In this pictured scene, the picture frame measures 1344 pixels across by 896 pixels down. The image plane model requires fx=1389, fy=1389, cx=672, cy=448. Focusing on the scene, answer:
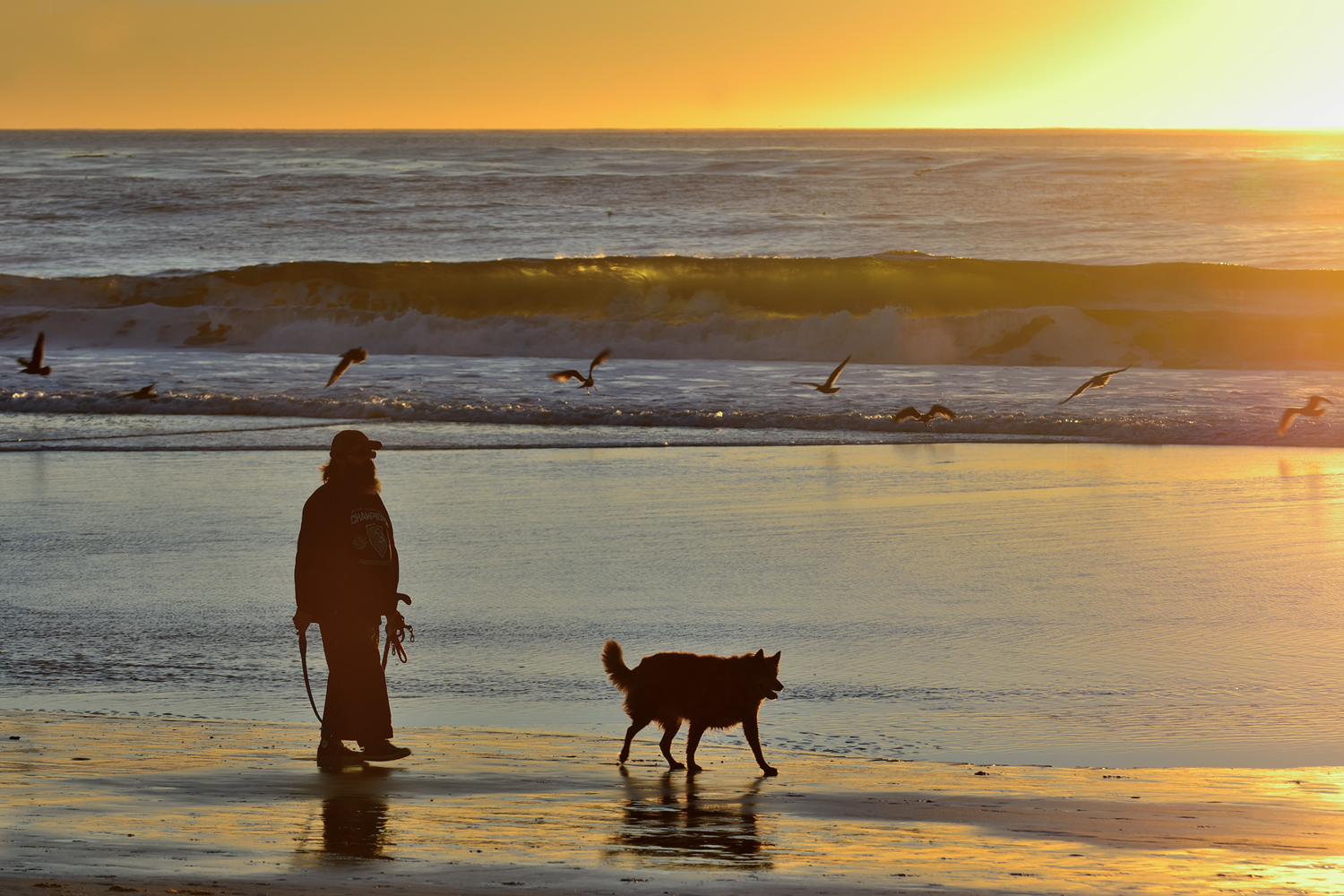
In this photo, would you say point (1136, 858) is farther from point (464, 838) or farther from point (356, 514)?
point (356, 514)

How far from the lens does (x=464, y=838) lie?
4.02m

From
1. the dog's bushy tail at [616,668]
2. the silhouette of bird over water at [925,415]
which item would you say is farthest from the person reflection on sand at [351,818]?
the silhouette of bird over water at [925,415]

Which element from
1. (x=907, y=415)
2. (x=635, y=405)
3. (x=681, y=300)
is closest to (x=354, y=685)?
(x=907, y=415)

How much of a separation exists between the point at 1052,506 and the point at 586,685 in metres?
6.06

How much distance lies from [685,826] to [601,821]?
263 millimetres

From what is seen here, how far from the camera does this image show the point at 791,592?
8477mm

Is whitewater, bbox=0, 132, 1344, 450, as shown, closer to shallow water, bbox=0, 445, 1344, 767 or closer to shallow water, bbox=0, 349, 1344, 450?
shallow water, bbox=0, 349, 1344, 450

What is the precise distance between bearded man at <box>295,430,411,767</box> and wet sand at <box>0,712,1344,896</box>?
5.7 inches

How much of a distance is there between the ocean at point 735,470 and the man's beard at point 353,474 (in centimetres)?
131

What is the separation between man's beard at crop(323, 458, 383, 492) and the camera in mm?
5102

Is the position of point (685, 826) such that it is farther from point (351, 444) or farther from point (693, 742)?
point (351, 444)

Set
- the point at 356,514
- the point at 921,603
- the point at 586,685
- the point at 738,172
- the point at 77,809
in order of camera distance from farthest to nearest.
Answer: the point at 738,172, the point at 921,603, the point at 586,685, the point at 356,514, the point at 77,809

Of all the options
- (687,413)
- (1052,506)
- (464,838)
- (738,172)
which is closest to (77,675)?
(464,838)

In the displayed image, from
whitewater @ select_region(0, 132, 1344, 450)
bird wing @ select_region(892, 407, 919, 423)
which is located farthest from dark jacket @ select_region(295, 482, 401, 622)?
bird wing @ select_region(892, 407, 919, 423)
